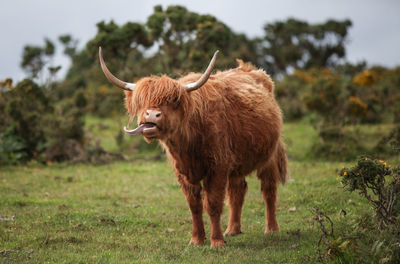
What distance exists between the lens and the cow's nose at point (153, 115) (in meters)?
4.80

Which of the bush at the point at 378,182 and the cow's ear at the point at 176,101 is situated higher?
the cow's ear at the point at 176,101

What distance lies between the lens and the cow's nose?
480 centimetres

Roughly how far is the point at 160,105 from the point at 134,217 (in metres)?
3.01

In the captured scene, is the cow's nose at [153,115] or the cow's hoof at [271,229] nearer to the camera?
the cow's nose at [153,115]

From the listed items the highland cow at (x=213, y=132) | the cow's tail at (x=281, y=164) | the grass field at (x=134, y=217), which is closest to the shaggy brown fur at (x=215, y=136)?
the highland cow at (x=213, y=132)

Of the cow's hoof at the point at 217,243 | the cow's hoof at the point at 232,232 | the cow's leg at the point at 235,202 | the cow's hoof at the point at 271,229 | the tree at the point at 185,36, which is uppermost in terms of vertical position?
the tree at the point at 185,36

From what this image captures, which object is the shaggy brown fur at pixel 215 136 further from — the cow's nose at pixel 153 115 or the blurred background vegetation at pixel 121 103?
the blurred background vegetation at pixel 121 103

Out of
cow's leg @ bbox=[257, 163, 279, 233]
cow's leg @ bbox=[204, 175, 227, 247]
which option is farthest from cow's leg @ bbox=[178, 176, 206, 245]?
cow's leg @ bbox=[257, 163, 279, 233]

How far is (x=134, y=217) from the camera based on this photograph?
7.37m

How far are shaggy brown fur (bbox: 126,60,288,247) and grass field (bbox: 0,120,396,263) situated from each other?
55cm

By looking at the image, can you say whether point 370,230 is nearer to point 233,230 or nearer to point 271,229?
point 271,229

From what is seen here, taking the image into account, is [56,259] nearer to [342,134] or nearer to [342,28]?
[342,134]

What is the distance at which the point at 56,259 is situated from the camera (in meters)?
5.03

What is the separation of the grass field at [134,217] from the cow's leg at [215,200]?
172mm
